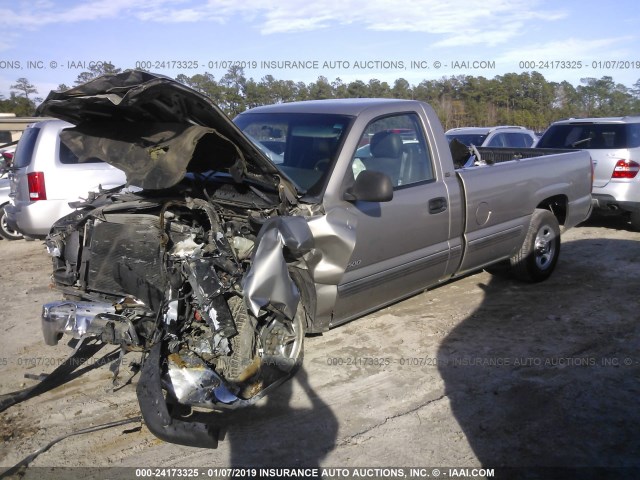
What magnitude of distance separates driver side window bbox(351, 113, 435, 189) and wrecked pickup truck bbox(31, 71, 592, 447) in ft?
0.04

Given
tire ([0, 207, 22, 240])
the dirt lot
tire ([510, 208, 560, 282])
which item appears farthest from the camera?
tire ([0, 207, 22, 240])

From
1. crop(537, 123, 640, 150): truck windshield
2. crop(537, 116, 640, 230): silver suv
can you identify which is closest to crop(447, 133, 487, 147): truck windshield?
crop(537, 123, 640, 150): truck windshield

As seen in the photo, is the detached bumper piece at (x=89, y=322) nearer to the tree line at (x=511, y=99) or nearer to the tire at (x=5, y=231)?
the tire at (x=5, y=231)

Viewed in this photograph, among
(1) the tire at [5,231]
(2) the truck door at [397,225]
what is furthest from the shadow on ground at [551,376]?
(1) the tire at [5,231]

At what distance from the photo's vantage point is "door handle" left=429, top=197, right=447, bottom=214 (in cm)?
484

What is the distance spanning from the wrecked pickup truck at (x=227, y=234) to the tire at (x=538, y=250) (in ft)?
5.07

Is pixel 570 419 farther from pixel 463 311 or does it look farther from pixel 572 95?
pixel 572 95

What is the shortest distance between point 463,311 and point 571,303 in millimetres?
1142

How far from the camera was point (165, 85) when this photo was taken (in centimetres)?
316

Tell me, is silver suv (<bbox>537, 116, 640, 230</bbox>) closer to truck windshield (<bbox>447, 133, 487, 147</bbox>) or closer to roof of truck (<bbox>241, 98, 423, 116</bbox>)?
truck windshield (<bbox>447, 133, 487, 147</bbox>)

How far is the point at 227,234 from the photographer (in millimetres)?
3863

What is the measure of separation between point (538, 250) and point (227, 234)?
392 centimetres

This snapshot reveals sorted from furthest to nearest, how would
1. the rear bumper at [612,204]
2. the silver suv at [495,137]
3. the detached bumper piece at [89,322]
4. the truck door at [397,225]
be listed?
1. the silver suv at [495,137]
2. the rear bumper at [612,204]
3. the truck door at [397,225]
4. the detached bumper piece at [89,322]

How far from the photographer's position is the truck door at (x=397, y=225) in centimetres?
436
